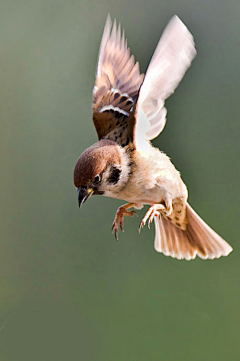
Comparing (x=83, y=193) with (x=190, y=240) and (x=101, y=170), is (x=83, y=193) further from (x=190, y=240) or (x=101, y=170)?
(x=190, y=240)

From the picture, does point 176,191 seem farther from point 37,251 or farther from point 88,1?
point 88,1

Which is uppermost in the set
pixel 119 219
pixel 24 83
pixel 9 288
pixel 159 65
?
pixel 24 83

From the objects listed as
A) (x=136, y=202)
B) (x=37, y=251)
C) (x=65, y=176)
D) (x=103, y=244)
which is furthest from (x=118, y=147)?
(x=37, y=251)

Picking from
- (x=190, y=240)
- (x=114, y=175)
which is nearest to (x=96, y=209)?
(x=190, y=240)

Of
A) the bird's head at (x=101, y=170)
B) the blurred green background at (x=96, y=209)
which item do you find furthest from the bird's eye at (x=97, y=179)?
the blurred green background at (x=96, y=209)

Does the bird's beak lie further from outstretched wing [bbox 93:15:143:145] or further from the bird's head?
outstretched wing [bbox 93:15:143:145]

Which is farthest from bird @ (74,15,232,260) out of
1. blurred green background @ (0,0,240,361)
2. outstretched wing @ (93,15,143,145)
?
blurred green background @ (0,0,240,361)

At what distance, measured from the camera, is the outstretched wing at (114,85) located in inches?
40.9

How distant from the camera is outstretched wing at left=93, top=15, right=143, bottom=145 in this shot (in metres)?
1.04

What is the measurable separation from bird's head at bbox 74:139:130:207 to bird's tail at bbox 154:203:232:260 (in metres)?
0.27

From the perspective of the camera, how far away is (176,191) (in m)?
1.06

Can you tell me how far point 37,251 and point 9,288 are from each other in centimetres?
20

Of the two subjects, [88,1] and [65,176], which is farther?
[88,1]

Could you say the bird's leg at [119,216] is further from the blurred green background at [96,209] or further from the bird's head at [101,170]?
the blurred green background at [96,209]
